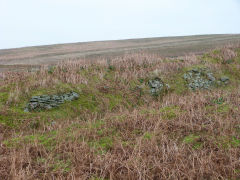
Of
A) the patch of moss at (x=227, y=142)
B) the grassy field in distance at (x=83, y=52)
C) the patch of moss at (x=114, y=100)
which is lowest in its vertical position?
the patch of moss at (x=114, y=100)

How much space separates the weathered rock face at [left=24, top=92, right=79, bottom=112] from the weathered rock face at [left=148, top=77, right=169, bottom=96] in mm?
5033

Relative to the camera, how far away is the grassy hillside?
→ 4.39 m

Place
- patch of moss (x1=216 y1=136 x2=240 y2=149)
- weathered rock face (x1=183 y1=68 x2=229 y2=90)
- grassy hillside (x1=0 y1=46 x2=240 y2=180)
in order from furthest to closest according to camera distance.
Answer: weathered rock face (x1=183 y1=68 x2=229 y2=90), patch of moss (x1=216 y1=136 x2=240 y2=149), grassy hillside (x1=0 y1=46 x2=240 y2=180)

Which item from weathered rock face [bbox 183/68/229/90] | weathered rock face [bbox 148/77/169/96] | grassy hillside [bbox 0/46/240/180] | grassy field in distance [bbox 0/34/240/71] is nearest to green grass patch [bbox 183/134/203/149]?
grassy hillside [bbox 0/46/240/180]

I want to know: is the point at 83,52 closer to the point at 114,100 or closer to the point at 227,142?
the point at 114,100

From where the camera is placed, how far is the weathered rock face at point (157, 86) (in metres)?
12.9

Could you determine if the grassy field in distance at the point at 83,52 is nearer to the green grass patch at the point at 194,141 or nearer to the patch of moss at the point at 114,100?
the patch of moss at the point at 114,100

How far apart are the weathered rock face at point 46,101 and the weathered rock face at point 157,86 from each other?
5.03 metres

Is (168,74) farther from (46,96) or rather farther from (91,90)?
(46,96)

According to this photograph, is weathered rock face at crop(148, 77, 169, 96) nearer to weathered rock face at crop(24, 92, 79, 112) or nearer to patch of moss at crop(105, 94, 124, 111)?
patch of moss at crop(105, 94, 124, 111)

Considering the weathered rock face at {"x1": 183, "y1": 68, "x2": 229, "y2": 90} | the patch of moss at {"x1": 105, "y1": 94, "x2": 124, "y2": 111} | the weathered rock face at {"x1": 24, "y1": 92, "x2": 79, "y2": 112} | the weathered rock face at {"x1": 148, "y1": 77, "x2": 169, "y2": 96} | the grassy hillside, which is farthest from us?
the weathered rock face at {"x1": 183, "y1": 68, "x2": 229, "y2": 90}

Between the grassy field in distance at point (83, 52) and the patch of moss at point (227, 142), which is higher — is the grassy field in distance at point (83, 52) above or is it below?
above

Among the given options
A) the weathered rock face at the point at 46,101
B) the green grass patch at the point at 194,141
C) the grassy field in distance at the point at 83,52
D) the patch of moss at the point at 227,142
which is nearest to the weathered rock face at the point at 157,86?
the weathered rock face at the point at 46,101

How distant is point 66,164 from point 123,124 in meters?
2.56
